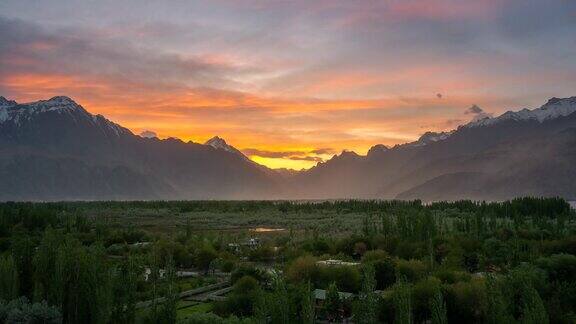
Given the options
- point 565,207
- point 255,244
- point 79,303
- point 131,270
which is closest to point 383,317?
point 131,270

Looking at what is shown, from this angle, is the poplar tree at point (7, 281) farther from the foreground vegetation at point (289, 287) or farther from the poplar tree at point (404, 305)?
the poplar tree at point (404, 305)

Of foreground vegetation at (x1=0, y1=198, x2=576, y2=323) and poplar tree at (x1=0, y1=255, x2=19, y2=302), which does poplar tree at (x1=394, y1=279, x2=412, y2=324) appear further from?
poplar tree at (x1=0, y1=255, x2=19, y2=302)

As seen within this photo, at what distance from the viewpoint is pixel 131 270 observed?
18344 millimetres

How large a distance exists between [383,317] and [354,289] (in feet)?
15.7

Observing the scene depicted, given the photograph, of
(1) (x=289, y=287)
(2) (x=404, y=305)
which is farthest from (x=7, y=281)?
(2) (x=404, y=305)

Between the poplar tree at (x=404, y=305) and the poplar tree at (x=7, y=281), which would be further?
the poplar tree at (x=7, y=281)

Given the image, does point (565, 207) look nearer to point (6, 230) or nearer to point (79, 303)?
point (6, 230)

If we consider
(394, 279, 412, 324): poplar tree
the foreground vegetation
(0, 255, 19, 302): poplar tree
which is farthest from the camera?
(0, 255, 19, 302): poplar tree

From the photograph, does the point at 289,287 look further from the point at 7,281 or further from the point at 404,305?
the point at 7,281

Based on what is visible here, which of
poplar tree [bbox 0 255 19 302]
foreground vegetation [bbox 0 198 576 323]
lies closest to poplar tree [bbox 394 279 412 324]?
foreground vegetation [bbox 0 198 576 323]

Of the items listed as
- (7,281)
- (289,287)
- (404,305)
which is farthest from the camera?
(289,287)

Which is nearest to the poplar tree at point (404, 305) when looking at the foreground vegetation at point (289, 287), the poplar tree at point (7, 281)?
the foreground vegetation at point (289, 287)

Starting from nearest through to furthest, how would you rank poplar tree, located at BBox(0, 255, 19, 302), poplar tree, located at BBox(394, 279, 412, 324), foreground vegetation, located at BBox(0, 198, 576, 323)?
poplar tree, located at BBox(394, 279, 412, 324)
foreground vegetation, located at BBox(0, 198, 576, 323)
poplar tree, located at BBox(0, 255, 19, 302)

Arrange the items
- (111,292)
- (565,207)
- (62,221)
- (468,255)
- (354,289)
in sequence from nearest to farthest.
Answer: (111,292) → (354,289) → (468,255) → (62,221) → (565,207)
